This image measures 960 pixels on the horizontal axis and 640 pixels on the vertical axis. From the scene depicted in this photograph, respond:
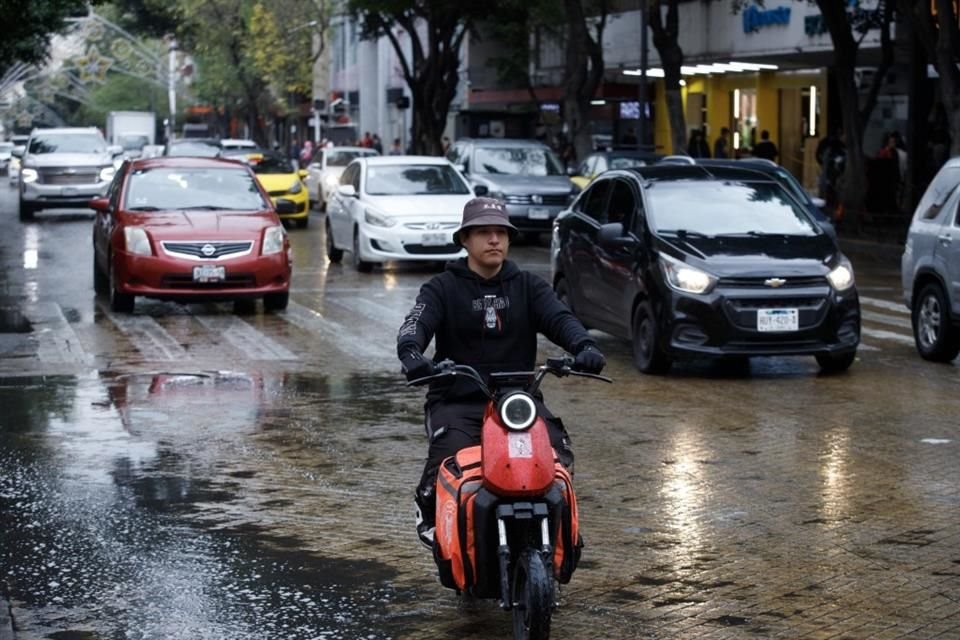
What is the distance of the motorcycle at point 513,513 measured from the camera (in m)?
5.95

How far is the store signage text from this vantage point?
37.4m

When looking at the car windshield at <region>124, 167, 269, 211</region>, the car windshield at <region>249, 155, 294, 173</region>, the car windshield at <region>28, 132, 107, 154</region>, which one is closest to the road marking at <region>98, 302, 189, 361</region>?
the car windshield at <region>124, 167, 269, 211</region>

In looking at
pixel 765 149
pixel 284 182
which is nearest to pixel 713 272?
pixel 284 182

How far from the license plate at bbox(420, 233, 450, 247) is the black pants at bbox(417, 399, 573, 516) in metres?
17.1

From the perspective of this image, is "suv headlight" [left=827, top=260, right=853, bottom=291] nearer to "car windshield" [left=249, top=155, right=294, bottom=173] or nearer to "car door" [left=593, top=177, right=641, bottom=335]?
"car door" [left=593, top=177, right=641, bottom=335]

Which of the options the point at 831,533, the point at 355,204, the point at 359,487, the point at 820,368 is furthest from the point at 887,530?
the point at 355,204

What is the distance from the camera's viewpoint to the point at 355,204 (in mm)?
25047

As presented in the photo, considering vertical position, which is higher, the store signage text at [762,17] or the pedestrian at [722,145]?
the store signage text at [762,17]

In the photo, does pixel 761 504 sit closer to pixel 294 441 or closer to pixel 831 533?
pixel 831 533

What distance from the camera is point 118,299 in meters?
18.6

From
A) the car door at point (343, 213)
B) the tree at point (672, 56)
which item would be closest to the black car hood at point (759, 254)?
the car door at point (343, 213)

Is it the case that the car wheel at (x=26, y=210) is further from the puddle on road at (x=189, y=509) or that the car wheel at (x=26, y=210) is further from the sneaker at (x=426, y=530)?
the sneaker at (x=426, y=530)

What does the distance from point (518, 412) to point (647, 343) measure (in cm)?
838

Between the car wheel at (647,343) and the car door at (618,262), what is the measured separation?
0.24 m
